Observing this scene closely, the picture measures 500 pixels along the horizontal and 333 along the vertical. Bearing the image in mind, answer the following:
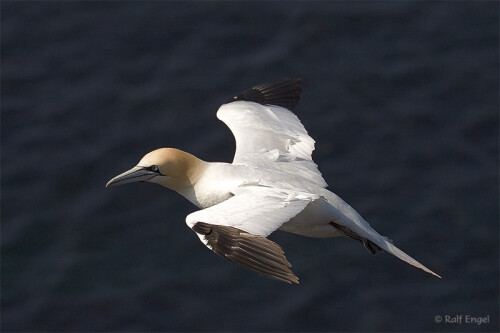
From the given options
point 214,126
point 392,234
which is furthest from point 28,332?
point 392,234

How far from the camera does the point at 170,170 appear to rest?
1139cm

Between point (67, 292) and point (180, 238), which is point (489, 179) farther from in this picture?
point (67, 292)

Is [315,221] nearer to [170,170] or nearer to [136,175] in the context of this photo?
[170,170]

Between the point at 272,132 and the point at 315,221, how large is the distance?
2.15 metres

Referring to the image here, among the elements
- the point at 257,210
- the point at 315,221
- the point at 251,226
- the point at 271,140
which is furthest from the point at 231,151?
the point at 251,226

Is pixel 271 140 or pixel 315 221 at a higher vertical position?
pixel 271 140

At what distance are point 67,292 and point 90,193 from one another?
1707mm

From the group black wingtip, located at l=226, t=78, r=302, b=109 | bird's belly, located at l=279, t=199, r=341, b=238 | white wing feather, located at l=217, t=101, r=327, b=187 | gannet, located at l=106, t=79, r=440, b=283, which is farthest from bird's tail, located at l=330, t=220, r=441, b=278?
black wingtip, located at l=226, t=78, r=302, b=109

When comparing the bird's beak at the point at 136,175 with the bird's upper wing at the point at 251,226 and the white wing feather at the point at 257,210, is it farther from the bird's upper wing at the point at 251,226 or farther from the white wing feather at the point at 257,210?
the bird's upper wing at the point at 251,226

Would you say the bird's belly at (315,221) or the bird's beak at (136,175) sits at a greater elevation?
the bird's beak at (136,175)

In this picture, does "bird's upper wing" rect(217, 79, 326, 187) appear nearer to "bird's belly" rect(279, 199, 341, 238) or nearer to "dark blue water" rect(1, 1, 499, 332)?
"bird's belly" rect(279, 199, 341, 238)

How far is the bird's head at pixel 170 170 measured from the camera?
11.4 metres

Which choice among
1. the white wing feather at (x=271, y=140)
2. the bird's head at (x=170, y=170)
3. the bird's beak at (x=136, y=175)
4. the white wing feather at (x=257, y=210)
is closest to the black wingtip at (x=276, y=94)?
the white wing feather at (x=271, y=140)

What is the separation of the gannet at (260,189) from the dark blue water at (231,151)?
3024 millimetres
